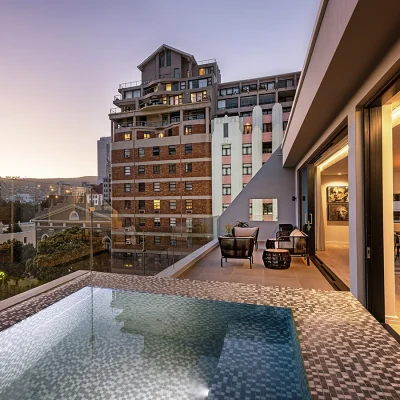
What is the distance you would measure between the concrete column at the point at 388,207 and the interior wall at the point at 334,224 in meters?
6.39

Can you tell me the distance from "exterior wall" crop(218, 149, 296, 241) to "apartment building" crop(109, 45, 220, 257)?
10.5 meters

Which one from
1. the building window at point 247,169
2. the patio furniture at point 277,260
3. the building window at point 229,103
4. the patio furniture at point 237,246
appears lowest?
the patio furniture at point 277,260

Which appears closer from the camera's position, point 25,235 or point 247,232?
point 25,235

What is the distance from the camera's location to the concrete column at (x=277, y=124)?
19500 millimetres

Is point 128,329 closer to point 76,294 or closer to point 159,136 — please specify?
point 76,294

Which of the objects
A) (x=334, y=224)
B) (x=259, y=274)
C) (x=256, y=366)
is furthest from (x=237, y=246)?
(x=334, y=224)

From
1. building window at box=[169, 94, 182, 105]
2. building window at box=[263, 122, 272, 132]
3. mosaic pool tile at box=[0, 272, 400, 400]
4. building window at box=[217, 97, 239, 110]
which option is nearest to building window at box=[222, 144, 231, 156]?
building window at box=[263, 122, 272, 132]

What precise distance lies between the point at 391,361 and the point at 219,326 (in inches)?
57.3

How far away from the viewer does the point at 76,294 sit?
3127 mm

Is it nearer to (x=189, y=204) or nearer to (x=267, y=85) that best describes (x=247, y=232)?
(x=189, y=204)

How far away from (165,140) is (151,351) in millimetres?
20671

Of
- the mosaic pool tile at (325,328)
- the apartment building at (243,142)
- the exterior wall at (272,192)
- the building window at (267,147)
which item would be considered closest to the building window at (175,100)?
the apartment building at (243,142)

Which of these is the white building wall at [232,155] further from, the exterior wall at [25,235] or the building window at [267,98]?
the exterior wall at [25,235]

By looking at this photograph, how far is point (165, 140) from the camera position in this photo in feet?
71.7
